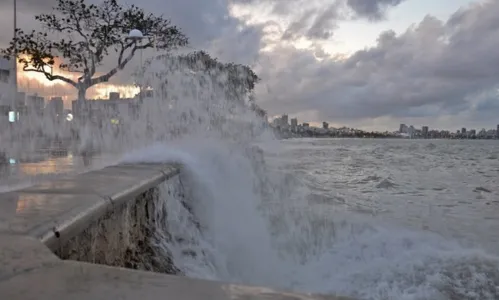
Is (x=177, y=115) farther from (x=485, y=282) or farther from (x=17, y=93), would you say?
(x=17, y=93)

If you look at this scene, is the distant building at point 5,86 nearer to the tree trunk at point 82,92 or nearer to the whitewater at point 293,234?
the tree trunk at point 82,92

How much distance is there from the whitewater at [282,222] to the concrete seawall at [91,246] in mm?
306

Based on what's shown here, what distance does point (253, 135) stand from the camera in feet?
34.9

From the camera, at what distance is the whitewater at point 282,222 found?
13.3 ft

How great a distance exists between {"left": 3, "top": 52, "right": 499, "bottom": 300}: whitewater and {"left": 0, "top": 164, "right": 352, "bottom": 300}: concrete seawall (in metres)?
0.31

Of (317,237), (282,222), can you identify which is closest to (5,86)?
(282,222)

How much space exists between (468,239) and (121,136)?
9419 millimetres

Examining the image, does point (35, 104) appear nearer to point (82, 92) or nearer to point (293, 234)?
point (82, 92)

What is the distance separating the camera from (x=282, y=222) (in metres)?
6.46

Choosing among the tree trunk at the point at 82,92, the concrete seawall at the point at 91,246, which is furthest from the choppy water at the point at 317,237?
the tree trunk at the point at 82,92

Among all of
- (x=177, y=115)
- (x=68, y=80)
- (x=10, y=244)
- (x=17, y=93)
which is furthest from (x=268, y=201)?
(x=17, y=93)

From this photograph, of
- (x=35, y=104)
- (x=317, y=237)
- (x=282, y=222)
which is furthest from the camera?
(x=35, y=104)

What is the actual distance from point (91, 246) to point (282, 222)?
430cm

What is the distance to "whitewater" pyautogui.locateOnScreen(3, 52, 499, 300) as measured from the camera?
A: 160 inches
